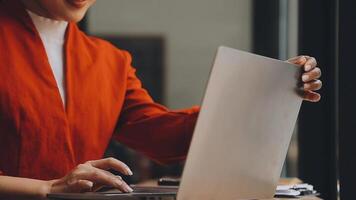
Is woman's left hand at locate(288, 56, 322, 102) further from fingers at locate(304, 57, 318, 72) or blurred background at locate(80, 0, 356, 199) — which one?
Answer: blurred background at locate(80, 0, 356, 199)

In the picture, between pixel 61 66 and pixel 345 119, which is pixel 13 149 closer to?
pixel 61 66

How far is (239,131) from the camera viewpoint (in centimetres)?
122

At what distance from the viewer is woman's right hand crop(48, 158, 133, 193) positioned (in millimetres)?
1283

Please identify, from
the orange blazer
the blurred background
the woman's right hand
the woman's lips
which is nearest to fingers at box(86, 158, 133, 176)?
the woman's right hand

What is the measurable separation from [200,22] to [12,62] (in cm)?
200

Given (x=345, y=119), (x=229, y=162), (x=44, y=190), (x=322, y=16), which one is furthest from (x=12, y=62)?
(x=322, y=16)

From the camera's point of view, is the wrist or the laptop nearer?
the laptop

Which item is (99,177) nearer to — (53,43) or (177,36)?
(53,43)

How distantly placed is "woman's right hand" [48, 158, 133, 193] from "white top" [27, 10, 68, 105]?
13.8 inches

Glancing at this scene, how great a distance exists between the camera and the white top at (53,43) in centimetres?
164

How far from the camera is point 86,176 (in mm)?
1294

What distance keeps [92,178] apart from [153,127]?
502 millimetres

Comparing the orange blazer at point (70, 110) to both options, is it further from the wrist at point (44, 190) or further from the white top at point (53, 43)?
the wrist at point (44, 190)

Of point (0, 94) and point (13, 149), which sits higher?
point (0, 94)
